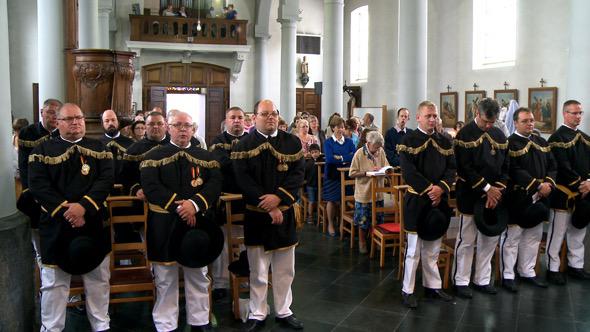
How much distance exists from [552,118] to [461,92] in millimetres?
3839

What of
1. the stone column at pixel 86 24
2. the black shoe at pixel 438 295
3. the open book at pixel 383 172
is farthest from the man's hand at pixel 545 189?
the stone column at pixel 86 24

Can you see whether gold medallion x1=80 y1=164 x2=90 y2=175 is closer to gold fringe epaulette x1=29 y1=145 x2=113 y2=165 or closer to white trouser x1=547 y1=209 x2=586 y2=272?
gold fringe epaulette x1=29 y1=145 x2=113 y2=165

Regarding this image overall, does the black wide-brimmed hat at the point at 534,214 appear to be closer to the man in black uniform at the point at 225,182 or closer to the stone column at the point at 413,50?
the man in black uniform at the point at 225,182

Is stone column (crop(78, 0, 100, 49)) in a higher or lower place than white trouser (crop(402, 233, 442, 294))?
higher

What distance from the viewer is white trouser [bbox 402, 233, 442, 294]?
5613 millimetres

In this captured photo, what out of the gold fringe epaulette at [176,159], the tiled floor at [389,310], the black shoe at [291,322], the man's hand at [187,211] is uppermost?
the gold fringe epaulette at [176,159]

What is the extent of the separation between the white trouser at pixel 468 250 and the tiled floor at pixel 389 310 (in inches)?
10.0

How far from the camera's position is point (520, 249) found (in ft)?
20.9

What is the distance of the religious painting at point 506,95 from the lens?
48.7 ft

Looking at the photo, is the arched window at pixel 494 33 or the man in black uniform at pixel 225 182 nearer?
the man in black uniform at pixel 225 182

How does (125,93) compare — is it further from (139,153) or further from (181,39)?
(181,39)

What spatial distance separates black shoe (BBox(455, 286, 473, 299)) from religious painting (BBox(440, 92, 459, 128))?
11986mm

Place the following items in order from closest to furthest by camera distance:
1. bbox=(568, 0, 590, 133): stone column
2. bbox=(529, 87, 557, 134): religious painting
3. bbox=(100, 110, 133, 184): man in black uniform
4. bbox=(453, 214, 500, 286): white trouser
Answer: bbox=(453, 214, 500, 286): white trouser < bbox=(100, 110, 133, 184): man in black uniform < bbox=(568, 0, 590, 133): stone column < bbox=(529, 87, 557, 134): religious painting

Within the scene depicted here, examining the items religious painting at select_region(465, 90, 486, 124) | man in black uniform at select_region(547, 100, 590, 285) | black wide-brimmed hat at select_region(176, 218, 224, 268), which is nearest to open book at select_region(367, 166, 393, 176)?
man in black uniform at select_region(547, 100, 590, 285)
